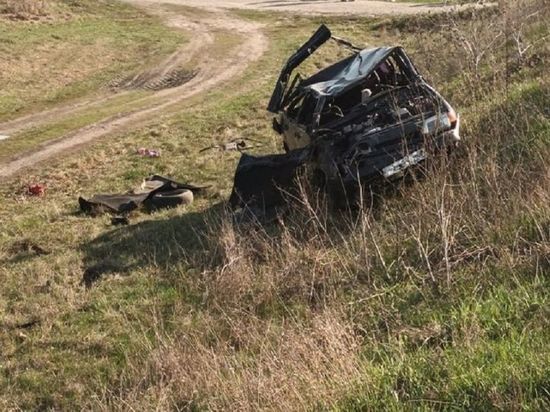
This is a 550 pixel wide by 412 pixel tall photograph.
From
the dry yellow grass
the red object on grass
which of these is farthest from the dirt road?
the dry yellow grass

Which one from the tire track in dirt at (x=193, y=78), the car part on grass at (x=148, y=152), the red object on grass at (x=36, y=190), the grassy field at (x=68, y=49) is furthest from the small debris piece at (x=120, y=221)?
the grassy field at (x=68, y=49)

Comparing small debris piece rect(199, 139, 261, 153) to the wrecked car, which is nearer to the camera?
the wrecked car

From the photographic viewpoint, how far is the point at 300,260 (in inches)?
258

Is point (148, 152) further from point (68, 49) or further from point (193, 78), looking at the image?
point (68, 49)

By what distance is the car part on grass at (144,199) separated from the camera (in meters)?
10.9

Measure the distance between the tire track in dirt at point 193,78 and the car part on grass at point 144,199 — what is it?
10.6ft

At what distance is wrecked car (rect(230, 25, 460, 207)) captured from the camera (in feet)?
25.1

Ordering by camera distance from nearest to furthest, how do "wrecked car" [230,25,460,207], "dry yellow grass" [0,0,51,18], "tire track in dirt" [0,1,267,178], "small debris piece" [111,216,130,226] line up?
1. "wrecked car" [230,25,460,207]
2. "small debris piece" [111,216,130,226]
3. "tire track in dirt" [0,1,267,178]
4. "dry yellow grass" [0,0,51,18]

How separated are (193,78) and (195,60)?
2.29m

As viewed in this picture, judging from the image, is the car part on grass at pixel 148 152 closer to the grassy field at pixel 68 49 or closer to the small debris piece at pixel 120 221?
the small debris piece at pixel 120 221

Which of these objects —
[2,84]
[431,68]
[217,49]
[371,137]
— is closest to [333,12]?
[217,49]

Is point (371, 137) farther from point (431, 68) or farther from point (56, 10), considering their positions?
point (56, 10)

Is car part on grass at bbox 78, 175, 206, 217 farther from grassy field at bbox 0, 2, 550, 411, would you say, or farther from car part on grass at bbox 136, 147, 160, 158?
car part on grass at bbox 136, 147, 160, 158

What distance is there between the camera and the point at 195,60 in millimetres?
24484
